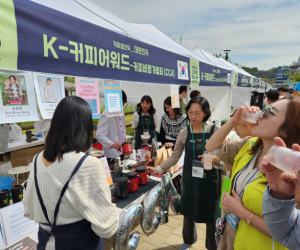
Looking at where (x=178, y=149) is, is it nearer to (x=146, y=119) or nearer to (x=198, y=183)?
(x=198, y=183)

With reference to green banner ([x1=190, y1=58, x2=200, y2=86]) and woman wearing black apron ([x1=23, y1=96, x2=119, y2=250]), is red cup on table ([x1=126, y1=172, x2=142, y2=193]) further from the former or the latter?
green banner ([x1=190, y1=58, x2=200, y2=86])

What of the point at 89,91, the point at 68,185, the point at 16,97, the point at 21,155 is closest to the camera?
the point at 68,185

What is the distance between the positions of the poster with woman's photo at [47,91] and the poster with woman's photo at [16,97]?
5 cm

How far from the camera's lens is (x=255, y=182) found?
1063 mm

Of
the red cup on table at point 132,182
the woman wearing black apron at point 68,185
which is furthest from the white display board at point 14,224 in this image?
the red cup on table at point 132,182

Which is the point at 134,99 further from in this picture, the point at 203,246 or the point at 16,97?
the point at 16,97

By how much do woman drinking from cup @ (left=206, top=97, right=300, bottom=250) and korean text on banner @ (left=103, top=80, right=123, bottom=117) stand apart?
1.34m

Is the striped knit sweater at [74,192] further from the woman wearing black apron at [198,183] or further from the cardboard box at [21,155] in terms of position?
the cardboard box at [21,155]

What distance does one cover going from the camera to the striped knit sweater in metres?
1.03

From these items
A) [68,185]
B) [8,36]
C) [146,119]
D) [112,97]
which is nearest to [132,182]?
[112,97]

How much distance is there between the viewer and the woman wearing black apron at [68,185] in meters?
1.03

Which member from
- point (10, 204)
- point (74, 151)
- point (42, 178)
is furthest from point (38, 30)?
point (10, 204)

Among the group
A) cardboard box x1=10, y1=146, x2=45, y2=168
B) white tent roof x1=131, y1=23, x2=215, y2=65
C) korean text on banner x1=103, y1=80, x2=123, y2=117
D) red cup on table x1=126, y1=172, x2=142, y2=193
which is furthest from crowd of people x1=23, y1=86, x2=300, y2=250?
cardboard box x1=10, y1=146, x2=45, y2=168

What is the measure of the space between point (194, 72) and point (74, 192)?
124 inches
